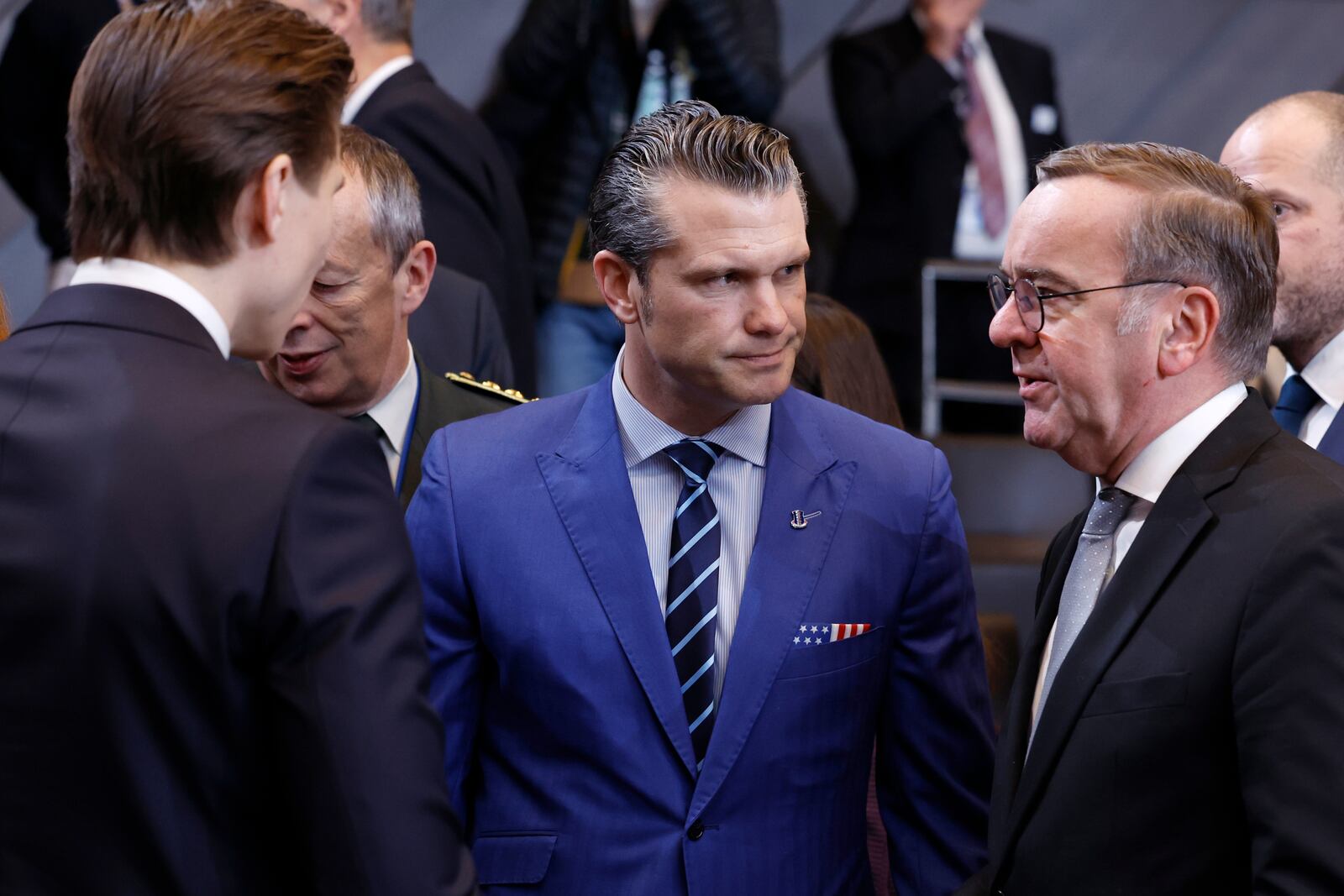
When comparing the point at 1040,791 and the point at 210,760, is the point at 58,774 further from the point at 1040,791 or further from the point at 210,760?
the point at 1040,791

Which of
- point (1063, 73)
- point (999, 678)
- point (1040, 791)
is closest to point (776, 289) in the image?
point (1040, 791)

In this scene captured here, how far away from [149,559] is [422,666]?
→ 27cm

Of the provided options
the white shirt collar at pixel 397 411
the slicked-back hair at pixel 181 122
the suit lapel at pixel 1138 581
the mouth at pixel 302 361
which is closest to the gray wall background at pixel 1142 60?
the white shirt collar at pixel 397 411

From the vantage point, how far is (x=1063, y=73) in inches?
246

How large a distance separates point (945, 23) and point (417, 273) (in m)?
2.89

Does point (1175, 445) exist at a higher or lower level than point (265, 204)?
lower

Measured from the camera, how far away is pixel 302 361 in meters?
2.51

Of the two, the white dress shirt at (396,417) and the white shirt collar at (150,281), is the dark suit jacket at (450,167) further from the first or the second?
the white shirt collar at (150,281)

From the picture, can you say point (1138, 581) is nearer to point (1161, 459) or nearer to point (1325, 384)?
point (1161, 459)

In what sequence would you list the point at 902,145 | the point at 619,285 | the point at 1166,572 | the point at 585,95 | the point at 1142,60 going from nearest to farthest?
the point at 1166,572 < the point at 619,285 < the point at 585,95 < the point at 902,145 < the point at 1142,60

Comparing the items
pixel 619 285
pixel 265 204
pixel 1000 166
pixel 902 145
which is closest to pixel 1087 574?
pixel 619 285

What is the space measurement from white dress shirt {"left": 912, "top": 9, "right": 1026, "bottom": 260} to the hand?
30 millimetres

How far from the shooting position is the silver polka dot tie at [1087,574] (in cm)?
192

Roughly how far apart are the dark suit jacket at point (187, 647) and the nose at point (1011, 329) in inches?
39.2
